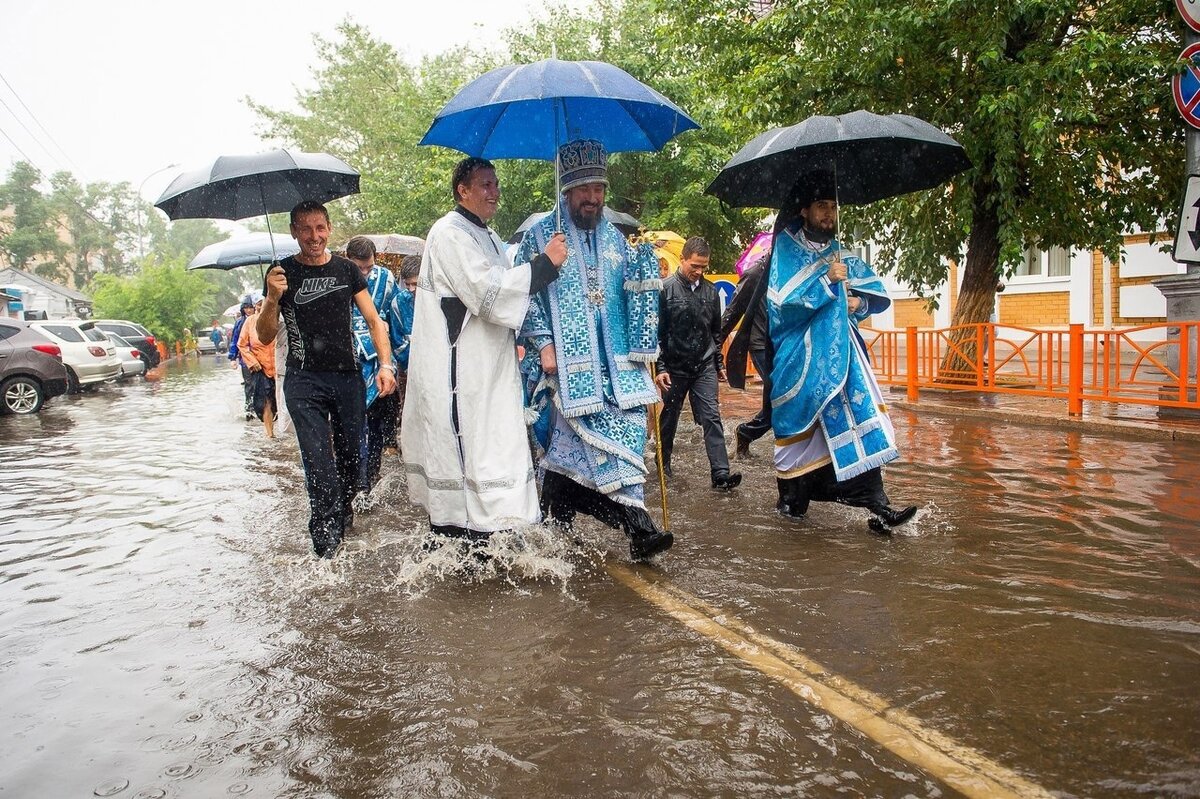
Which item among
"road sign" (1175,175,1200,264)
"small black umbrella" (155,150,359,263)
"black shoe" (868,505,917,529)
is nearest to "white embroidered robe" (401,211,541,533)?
"small black umbrella" (155,150,359,263)

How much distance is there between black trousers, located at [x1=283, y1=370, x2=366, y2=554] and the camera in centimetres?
522

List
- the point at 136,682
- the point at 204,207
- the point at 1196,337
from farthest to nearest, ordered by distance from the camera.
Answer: the point at 1196,337 < the point at 204,207 < the point at 136,682

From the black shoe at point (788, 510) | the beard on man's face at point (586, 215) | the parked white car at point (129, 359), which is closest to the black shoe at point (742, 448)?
the black shoe at point (788, 510)

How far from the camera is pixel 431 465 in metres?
4.79

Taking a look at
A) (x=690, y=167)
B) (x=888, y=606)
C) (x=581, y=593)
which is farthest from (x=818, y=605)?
(x=690, y=167)

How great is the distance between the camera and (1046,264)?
71.5ft

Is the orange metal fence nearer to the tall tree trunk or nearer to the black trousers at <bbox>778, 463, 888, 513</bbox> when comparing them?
the tall tree trunk

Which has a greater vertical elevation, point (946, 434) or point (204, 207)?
point (204, 207)

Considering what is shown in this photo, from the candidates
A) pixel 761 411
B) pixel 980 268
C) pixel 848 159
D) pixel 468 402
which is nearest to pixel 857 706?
pixel 468 402

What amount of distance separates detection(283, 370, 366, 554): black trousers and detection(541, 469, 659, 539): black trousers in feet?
3.77

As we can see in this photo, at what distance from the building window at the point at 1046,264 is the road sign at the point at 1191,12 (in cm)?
1271

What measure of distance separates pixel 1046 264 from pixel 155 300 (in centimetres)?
3873

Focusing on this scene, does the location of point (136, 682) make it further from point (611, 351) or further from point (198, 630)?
point (611, 351)

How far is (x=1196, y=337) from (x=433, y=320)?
7820 mm
